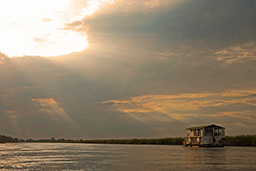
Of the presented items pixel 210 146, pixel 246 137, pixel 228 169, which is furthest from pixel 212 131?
pixel 228 169

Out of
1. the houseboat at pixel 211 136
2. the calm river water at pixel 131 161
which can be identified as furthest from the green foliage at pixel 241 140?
the calm river water at pixel 131 161

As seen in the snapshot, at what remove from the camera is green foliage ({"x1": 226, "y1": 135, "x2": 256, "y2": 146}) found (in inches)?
4439

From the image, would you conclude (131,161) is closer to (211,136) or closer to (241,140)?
(211,136)

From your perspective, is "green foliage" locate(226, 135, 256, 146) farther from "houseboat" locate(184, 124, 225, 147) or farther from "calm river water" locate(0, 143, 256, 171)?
"calm river water" locate(0, 143, 256, 171)

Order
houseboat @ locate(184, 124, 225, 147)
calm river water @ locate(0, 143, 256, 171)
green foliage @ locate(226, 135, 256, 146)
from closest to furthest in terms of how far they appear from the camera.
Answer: calm river water @ locate(0, 143, 256, 171), houseboat @ locate(184, 124, 225, 147), green foliage @ locate(226, 135, 256, 146)

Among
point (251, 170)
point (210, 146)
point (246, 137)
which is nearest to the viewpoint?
point (251, 170)

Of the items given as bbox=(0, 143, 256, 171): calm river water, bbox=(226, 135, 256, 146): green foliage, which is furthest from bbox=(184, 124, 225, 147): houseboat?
bbox=(0, 143, 256, 171): calm river water

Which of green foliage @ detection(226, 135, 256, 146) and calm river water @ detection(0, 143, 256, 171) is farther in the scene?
green foliage @ detection(226, 135, 256, 146)

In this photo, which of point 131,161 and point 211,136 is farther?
point 211,136

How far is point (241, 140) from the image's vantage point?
117812mm

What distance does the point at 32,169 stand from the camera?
121 ft

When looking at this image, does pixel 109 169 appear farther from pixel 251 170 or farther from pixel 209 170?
pixel 251 170

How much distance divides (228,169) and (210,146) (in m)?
72.8

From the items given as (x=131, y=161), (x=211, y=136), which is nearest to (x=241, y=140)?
(x=211, y=136)
